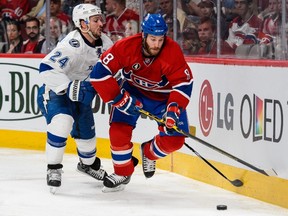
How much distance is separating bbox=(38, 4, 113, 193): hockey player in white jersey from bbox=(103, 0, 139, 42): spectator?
5.21 feet

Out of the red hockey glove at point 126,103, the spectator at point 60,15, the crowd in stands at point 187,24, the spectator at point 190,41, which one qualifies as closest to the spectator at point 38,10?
the crowd in stands at point 187,24

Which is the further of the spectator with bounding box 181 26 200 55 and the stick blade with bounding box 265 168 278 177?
the spectator with bounding box 181 26 200 55

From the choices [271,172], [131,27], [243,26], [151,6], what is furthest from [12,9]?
[271,172]

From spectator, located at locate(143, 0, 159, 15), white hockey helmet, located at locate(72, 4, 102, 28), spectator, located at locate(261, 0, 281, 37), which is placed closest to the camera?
spectator, located at locate(261, 0, 281, 37)

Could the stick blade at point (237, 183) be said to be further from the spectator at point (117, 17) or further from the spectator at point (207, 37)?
the spectator at point (117, 17)

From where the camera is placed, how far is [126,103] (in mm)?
6184

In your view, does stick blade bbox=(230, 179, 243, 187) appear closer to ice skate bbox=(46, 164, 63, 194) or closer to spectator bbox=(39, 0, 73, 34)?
ice skate bbox=(46, 164, 63, 194)

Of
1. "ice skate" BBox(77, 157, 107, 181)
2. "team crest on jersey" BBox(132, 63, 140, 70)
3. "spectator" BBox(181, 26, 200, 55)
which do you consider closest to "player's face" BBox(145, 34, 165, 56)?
"team crest on jersey" BBox(132, 63, 140, 70)

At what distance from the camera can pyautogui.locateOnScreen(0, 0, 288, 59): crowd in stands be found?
6.43m

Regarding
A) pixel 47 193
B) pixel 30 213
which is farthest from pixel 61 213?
pixel 47 193

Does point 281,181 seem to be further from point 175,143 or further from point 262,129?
point 175,143

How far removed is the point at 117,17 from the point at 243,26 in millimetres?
1924

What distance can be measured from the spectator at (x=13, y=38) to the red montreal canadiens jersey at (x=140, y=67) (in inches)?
115

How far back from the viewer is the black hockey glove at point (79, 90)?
254 inches
